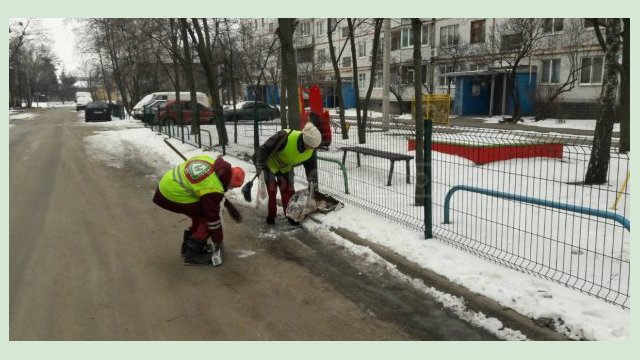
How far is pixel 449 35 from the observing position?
3688cm

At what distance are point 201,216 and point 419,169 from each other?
3.33 m

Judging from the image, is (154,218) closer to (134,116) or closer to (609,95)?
(609,95)

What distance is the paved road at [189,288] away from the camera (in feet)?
13.0

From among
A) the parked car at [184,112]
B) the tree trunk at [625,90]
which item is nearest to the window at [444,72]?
the parked car at [184,112]

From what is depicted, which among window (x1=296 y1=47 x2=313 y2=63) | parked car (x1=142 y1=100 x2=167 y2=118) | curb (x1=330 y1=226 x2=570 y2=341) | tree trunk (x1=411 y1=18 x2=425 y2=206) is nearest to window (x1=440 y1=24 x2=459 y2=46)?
window (x1=296 y1=47 x2=313 y2=63)

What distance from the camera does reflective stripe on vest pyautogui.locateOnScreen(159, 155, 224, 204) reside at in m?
5.16

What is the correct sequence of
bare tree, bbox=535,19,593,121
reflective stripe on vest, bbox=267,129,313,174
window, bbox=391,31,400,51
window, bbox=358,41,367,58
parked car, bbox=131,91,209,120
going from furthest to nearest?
window, bbox=358,41,367,58 → window, bbox=391,31,400,51 → parked car, bbox=131,91,209,120 → bare tree, bbox=535,19,593,121 → reflective stripe on vest, bbox=267,129,313,174

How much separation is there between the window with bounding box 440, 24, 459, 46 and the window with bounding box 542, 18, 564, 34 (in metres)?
7.05

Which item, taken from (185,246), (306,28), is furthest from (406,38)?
(185,246)

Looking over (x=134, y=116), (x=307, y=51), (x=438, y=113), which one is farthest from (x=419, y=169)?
(x=307, y=51)

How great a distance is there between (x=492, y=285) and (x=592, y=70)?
26831 millimetres

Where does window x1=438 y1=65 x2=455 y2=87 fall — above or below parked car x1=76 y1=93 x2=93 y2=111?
above

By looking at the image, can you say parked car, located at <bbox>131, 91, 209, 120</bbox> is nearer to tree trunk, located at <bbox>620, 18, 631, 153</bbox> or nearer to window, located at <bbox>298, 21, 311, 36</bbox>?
window, located at <bbox>298, 21, 311, 36</bbox>

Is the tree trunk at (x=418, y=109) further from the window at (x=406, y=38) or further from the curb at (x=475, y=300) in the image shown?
the window at (x=406, y=38)
